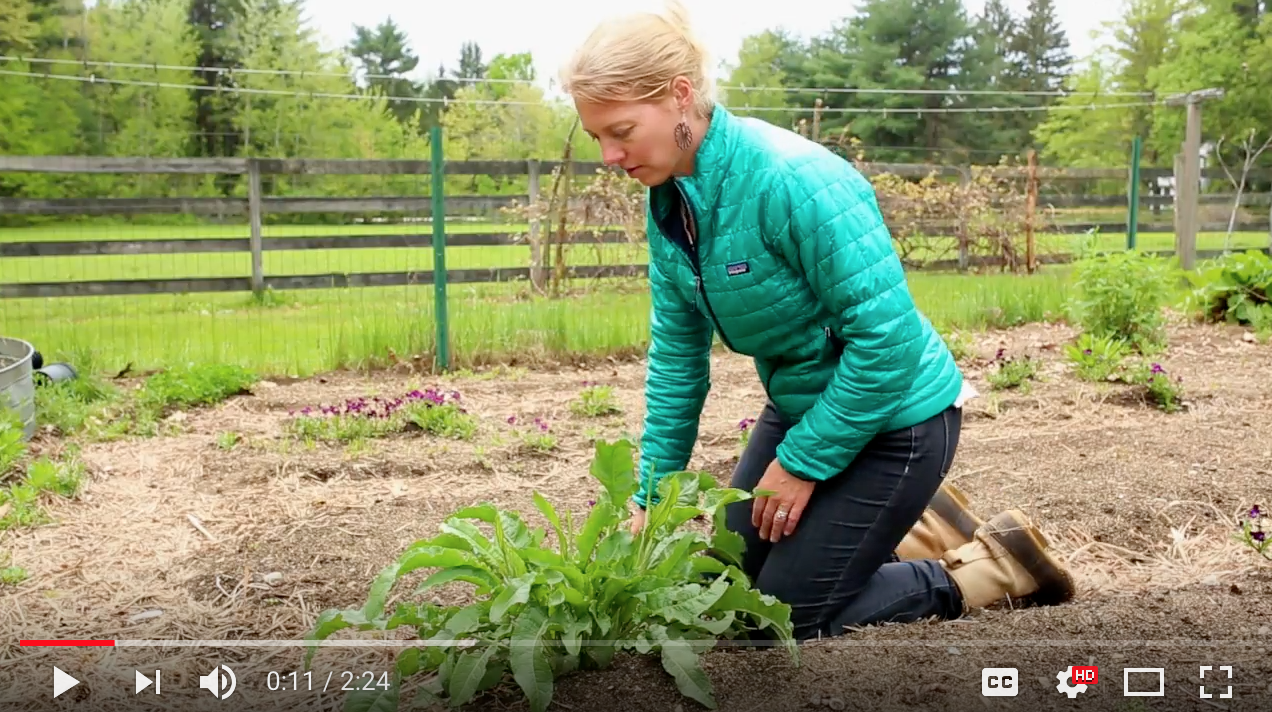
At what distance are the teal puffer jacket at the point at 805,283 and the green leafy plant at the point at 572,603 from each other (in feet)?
1.09

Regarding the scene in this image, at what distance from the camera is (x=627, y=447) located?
1948 mm

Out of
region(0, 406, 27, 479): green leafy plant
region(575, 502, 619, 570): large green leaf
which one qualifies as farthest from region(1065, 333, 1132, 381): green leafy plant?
region(0, 406, 27, 479): green leafy plant

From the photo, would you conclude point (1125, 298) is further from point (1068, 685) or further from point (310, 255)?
point (310, 255)

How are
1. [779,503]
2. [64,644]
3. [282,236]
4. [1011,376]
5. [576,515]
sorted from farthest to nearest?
[282,236] → [1011,376] → [576,515] → [64,644] → [779,503]

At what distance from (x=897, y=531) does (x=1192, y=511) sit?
1.43 m

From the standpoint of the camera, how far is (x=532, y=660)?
1.68 metres

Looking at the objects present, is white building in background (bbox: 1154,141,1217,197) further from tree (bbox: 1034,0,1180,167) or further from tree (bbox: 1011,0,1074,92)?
tree (bbox: 1011,0,1074,92)

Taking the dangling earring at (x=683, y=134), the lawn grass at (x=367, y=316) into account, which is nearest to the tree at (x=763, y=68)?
the lawn grass at (x=367, y=316)

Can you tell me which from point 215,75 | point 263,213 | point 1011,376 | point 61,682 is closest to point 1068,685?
point 61,682

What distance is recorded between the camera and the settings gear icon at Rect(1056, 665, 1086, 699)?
1.76 m

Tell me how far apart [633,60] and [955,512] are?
61.6 inches

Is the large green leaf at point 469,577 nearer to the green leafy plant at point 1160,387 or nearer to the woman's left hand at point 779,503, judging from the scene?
the woman's left hand at point 779,503

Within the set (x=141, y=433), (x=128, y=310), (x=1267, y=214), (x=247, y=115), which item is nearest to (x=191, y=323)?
(x=128, y=310)

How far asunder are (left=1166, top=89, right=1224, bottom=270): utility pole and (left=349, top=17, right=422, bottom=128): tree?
8.90 meters
